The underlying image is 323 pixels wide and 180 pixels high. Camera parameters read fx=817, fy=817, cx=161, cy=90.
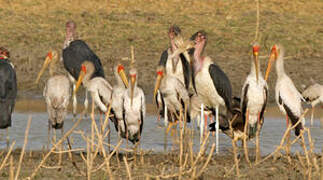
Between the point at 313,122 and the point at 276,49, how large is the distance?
124 inches

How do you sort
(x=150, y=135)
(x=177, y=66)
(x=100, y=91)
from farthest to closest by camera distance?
(x=150, y=135) → (x=177, y=66) → (x=100, y=91)

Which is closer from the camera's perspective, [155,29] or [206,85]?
[206,85]

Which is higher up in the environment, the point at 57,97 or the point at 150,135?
the point at 57,97

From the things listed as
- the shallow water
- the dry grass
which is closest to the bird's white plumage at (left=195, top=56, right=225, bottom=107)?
the shallow water

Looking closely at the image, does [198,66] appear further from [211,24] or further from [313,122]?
[211,24]

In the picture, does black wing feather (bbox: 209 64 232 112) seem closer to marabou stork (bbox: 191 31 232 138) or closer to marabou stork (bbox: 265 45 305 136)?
marabou stork (bbox: 191 31 232 138)

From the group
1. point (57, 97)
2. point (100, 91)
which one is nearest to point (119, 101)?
point (100, 91)

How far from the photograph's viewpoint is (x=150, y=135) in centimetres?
1009

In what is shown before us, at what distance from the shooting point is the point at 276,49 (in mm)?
8648

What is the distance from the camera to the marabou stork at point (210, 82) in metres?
9.01

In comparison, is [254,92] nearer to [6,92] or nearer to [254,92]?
[254,92]

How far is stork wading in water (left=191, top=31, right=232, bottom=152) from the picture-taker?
9008 mm

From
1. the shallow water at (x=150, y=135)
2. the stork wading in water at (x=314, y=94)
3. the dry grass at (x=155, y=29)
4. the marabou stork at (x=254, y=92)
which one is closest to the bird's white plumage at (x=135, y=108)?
the shallow water at (x=150, y=135)

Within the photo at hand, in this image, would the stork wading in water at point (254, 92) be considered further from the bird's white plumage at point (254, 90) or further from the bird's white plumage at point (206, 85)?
the bird's white plumage at point (206, 85)
